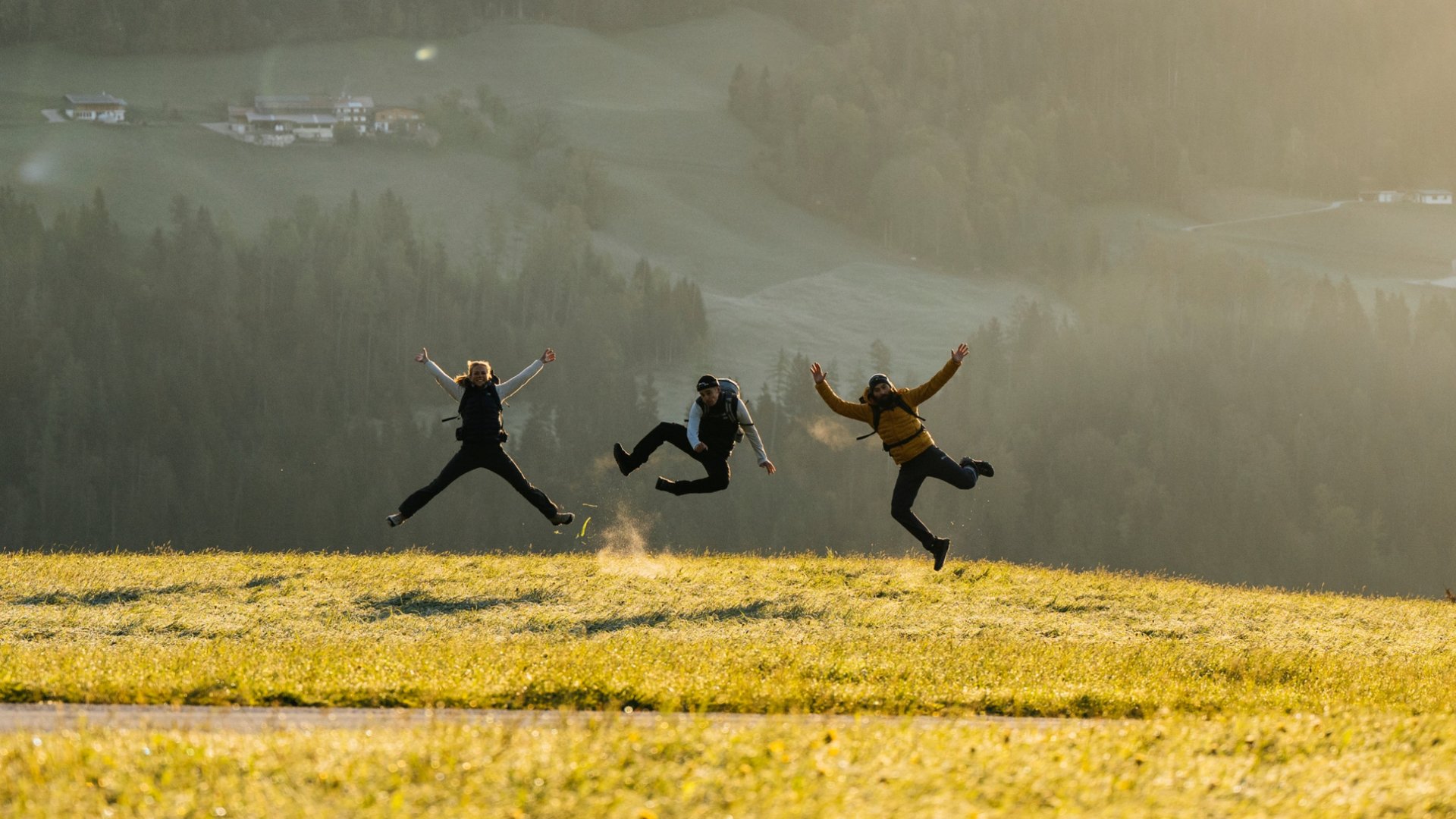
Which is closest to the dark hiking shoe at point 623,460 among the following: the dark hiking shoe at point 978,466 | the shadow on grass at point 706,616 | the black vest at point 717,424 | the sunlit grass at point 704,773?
the black vest at point 717,424

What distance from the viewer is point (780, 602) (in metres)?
21.8

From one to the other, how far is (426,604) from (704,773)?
1300 cm

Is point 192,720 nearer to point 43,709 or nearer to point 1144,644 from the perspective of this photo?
point 43,709

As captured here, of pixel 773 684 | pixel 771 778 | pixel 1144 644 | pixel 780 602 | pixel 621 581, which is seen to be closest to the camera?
pixel 771 778

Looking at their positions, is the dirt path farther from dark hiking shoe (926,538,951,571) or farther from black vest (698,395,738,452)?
black vest (698,395,738,452)

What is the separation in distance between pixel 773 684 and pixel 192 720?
5548 millimetres

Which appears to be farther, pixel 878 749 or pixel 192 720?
pixel 192 720

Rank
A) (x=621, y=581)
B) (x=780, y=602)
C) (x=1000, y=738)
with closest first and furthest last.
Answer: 1. (x=1000, y=738)
2. (x=780, y=602)
3. (x=621, y=581)

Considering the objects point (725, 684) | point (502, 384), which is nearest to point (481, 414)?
point (502, 384)

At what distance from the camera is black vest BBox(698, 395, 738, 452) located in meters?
21.9

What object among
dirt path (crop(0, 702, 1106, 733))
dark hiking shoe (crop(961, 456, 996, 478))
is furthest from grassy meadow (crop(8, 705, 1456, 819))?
dark hiking shoe (crop(961, 456, 996, 478))

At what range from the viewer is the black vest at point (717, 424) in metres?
21.9

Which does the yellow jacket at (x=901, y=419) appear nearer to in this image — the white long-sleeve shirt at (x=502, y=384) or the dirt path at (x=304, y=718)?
the white long-sleeve shirt at (x=502, y=384)

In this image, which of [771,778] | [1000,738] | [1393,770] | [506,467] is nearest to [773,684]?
[1000,738]
